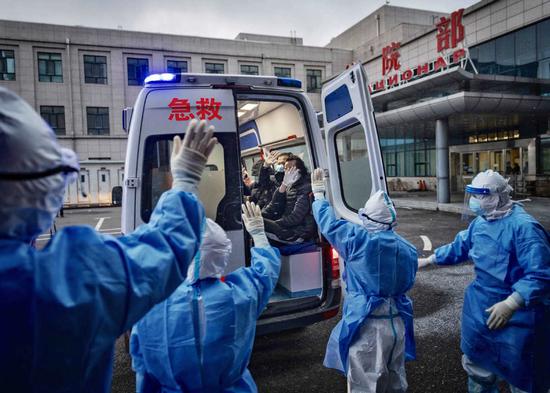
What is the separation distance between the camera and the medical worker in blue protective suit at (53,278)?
890mm

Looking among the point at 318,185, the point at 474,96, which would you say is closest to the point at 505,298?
the point at 318,185

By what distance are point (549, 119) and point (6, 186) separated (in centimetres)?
1859

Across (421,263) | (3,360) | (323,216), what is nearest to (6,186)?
(3,360)

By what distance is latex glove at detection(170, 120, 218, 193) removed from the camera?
1.34 meters

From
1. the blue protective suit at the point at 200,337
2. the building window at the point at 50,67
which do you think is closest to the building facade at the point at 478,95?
the blue protective suit at the point at 200,337

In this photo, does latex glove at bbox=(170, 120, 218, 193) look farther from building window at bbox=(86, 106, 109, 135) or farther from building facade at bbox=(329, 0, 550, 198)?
building window at bbox=(86, 106, 109, 135)

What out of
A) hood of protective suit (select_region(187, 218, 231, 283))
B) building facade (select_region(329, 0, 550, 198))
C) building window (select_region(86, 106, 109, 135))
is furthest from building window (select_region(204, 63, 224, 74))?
hood of protective suit (select_region(187, 218, 231, 283))

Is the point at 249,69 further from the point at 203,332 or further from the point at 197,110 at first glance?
the point at 203,332

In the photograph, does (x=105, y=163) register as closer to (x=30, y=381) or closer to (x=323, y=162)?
(x=323, y=162)

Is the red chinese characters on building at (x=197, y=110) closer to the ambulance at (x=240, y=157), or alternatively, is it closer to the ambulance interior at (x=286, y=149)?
the ambulance at (x=240, y=157)

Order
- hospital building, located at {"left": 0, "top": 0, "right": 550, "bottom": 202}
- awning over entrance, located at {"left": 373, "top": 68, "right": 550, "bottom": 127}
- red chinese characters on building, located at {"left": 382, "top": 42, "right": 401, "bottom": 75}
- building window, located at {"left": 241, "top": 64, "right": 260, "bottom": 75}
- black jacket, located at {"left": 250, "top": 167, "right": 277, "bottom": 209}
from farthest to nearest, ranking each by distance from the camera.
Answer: building window, located at {"left": 241, "top": 64, "right": 260, "bottom": 75}
red chinese characters on building, located at {"left": 382, "top": 42, "right": 401, "bottom": 75}
hospital building, located at {"left": 0, "top": 0, "right": 550, "bottom": 202}
awning over entrance, located at {"left": 373, "top": 68, "right": 550, "bottom": 127}
black jacket, located at {"left": 250, "top": 167, "right": 277, "bottom": 209}

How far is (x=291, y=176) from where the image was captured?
188 inches

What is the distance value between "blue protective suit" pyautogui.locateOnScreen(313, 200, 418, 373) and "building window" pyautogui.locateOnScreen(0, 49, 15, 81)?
24701 millimetres

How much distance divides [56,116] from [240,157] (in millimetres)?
22506
